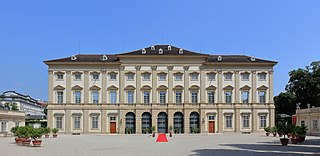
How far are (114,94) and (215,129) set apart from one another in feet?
45.7

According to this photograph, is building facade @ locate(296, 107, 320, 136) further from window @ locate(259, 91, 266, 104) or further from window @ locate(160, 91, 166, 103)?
window @ locate(160, 91, 166, 103)

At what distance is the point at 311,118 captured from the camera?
50500 mm

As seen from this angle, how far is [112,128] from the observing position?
191 ft

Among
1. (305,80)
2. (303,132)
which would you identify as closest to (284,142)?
(303,132)

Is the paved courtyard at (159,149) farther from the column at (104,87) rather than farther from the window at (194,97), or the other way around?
the window at (194,97)

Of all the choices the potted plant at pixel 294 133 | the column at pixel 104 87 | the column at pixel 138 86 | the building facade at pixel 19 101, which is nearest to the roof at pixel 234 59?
the column at pixel 138 86

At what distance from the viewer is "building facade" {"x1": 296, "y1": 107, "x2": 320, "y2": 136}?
4844 centimetres

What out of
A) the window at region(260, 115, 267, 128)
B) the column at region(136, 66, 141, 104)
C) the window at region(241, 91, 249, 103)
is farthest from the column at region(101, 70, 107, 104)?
the window at region(260, 115, 267, 128)

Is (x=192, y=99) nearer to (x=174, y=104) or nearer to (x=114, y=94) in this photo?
(x=174, y=104)

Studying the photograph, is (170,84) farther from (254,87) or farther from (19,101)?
(19,101)

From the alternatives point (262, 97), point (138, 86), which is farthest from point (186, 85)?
point (262, 97)

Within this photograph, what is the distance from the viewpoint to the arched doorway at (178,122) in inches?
2296

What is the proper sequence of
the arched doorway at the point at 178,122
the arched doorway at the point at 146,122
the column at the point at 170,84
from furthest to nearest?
the arched doorway at the point at 178,122 < the arched doorway at the point at 146,122 < the column at the point at 170,84

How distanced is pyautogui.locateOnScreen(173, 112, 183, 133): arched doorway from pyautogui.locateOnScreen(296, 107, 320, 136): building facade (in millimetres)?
14868
